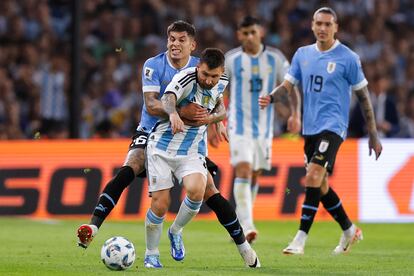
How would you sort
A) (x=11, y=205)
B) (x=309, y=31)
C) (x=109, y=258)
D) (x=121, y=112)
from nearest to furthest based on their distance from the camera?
(x=109, y=258) < (x=11, y=205) < (x=121, y=112) < (x=309, y=31)

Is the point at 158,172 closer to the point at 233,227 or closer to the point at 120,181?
the point at 120,181

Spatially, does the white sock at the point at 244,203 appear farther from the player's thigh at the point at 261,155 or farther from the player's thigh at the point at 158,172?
the player's thigh at the point at 158,172

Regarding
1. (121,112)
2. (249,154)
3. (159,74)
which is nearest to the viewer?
(159,74)

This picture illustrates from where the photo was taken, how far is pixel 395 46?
2283cm

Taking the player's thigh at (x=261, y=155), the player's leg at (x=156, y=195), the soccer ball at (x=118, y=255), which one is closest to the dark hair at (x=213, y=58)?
the player's leg at (x=156, y=195)

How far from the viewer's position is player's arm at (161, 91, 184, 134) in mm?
9539

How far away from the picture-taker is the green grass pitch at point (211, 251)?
9859 mm

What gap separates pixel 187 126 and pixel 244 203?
3775 millimetres

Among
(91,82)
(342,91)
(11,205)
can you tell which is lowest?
(11,205)

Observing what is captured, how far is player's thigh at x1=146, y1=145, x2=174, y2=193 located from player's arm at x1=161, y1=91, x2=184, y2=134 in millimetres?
381

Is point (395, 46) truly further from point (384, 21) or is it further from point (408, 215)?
point (408, 215)

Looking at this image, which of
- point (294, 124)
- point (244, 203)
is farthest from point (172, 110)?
point (244, 203)

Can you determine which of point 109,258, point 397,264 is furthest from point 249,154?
point 109,258

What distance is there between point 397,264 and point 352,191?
7243mm
